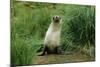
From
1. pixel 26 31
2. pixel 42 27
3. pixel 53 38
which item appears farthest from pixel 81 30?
pixel 26 31

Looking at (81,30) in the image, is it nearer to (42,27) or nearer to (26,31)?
(42,27)

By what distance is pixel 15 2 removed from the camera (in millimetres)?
1917

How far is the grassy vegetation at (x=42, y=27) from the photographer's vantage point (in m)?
1.92

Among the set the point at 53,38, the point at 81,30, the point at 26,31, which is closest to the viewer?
the point at 26,31

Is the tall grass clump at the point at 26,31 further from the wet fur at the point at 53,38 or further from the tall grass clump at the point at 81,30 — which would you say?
the tall grass clump at the point at 81,30

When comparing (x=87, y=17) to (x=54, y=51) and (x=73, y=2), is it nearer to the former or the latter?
(x=73, y=2)

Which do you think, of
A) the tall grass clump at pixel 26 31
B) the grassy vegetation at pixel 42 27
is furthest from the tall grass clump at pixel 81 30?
the tall grass clump at pixel 26 31

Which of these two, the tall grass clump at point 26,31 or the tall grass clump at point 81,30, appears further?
the tall grass clump at point 81,30

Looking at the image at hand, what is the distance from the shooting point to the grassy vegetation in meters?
1.92

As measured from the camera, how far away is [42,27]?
202 cm

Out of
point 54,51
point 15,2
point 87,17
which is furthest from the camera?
point 87,17

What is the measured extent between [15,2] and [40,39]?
1.49 feet

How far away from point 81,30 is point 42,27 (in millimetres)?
469
